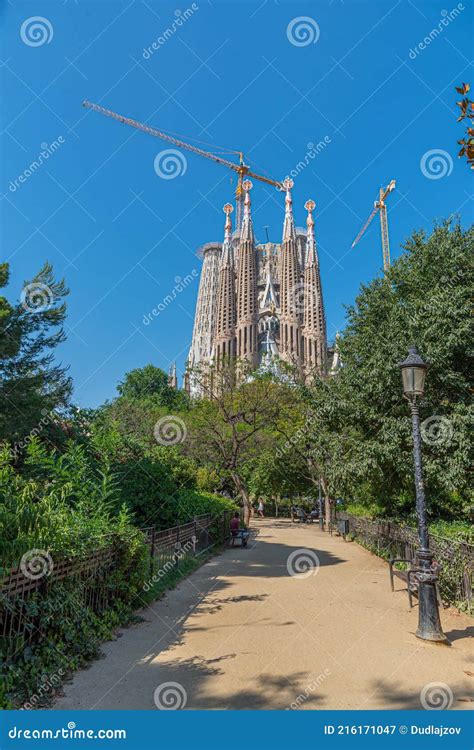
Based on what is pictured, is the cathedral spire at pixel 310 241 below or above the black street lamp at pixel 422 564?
above

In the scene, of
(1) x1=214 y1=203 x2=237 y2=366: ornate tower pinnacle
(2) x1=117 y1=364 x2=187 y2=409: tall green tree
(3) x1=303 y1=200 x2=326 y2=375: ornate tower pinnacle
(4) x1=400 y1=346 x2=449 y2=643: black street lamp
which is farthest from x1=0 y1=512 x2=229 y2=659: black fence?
(1) x1=214 y1=203 x2=237 y2=366: ornate tower pinnacle

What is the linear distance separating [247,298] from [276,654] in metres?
92.4

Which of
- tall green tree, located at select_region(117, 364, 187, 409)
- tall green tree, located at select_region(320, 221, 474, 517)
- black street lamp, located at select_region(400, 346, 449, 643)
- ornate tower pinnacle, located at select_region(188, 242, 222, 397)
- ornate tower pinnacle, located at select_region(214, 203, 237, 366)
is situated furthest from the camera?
ornate tower pinnacle, located at select_region(188, 242, 222, 397)

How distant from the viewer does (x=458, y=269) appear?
41.1 feet

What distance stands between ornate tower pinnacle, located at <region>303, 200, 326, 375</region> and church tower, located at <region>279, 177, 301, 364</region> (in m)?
1.71

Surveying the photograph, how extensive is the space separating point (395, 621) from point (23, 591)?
5.84 m

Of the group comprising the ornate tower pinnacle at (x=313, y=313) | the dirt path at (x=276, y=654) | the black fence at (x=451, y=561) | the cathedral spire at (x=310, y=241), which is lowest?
the dirt path at (x=276, y=654)

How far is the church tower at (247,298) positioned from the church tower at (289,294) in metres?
5.58

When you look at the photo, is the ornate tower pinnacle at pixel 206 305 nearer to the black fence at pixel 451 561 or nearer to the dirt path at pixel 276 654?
the black fence at pixel 451 561

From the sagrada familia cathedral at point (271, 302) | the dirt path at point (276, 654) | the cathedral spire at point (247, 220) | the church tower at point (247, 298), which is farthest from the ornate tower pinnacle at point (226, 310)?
the dirt path at point (276, 654)

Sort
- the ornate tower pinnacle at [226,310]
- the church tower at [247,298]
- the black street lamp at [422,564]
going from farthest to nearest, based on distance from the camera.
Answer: the ornate tower pinnacle at [226,310], the church tower at [247,298], the black street lamp at [422,564]

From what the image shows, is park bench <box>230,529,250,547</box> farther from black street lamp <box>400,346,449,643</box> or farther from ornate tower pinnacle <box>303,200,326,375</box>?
ornate tower pinnacle <box>303,200,326,375</box>

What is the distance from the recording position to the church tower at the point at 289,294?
92.9 m

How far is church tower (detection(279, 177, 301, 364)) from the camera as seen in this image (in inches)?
3656
